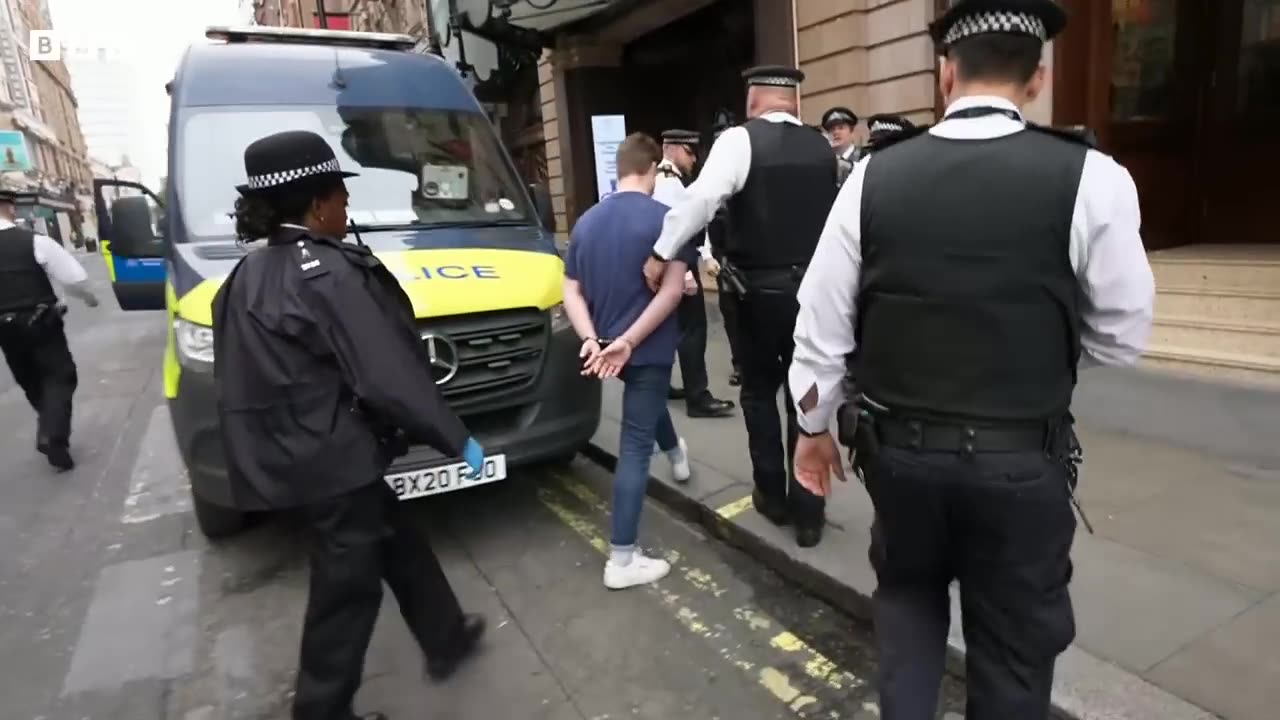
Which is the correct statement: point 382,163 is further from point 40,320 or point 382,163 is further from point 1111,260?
point 1111,260

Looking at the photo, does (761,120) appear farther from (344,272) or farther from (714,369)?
(714,369)

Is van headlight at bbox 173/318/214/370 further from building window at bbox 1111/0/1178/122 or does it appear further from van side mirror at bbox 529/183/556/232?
building window at bbox 1111/0/1178/122

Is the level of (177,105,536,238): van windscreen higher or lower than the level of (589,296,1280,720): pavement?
higher

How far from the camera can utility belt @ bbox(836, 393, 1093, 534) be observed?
1759 millimetres

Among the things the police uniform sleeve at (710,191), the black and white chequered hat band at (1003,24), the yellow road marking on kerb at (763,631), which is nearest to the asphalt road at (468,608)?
the yellow road marking on kerb at (763,631)

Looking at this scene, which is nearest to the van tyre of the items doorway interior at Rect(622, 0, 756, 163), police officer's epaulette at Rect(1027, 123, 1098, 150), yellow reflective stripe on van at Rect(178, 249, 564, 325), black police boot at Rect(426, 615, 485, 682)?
yellow reflective stripe on van at Rect(178, 249, 564, 325)

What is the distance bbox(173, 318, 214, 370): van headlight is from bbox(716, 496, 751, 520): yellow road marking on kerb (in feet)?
8.26

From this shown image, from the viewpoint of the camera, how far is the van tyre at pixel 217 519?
435 cm

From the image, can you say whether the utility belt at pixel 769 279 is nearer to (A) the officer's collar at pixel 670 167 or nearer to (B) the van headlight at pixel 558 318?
(B) the van headlight at pixel 558 318

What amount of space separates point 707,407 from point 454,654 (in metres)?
3.30

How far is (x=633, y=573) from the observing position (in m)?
3.72

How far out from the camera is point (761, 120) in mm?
3432

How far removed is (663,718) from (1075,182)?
6.93ft

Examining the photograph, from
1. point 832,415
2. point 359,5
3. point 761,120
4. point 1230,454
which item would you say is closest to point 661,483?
point 761,120
